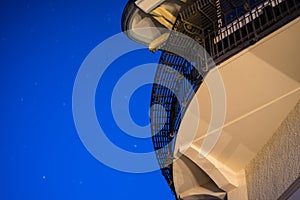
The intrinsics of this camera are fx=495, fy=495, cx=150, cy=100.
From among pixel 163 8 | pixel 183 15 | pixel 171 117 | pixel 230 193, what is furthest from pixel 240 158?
pixel 163 8

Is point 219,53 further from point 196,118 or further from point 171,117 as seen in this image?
point 171,117

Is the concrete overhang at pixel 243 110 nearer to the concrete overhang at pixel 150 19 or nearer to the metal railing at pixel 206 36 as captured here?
the metal railing at pixel 206 36

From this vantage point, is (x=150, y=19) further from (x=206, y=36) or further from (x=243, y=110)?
(x=243, y=110)

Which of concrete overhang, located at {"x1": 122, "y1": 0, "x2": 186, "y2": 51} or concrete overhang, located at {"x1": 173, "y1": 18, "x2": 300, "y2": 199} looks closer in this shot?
concrete overhang, located at {"x1": 173, "y1": 18, "x2": 300, "y2": 199}

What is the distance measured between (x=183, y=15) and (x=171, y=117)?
157 cm

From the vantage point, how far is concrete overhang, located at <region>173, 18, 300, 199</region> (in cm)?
573

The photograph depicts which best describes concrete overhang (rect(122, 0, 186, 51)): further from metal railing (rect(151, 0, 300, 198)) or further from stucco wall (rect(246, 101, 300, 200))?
stucco wall (rect(246, 101, 300, 200))

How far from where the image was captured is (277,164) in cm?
621

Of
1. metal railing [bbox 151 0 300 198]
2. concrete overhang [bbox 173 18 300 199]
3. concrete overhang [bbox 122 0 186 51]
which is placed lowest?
concrete overhang [bbox 173 18 300 199]

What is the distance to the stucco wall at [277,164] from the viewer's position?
5805mm

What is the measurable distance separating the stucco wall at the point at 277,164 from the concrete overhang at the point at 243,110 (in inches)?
5.1

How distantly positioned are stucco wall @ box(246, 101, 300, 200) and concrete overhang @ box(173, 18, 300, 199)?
129 millimetres

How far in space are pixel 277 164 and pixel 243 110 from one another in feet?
2.63

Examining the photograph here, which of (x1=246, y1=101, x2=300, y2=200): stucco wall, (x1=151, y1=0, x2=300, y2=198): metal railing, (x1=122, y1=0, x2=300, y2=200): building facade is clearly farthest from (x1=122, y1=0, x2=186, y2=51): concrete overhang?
(x1=246, y1=101, x2=300, y2=200): stucco wall
